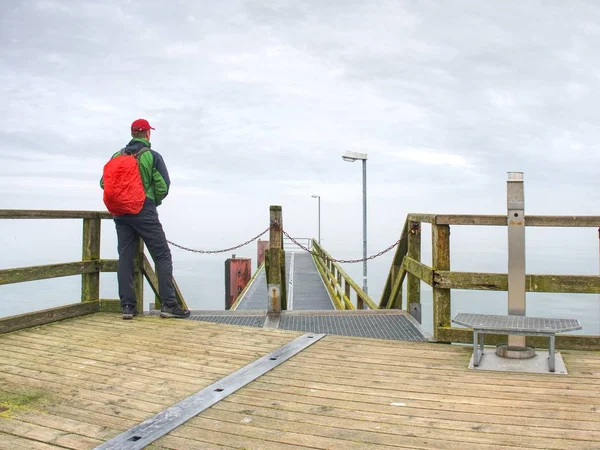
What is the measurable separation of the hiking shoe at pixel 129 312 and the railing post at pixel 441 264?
3.48 metres

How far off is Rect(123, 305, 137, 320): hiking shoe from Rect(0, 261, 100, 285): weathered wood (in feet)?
2.04

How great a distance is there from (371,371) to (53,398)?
2.21 meters

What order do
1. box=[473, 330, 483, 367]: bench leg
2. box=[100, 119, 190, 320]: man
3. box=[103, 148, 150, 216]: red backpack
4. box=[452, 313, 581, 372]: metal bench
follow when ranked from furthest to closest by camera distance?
box=[100, 119, 190, 320]: man → box=[103, 148, 150, 216]: red backpack → box=[473, 330, 483, 367]: bench leg → box=[452, 313, 581, 372]: metal bench

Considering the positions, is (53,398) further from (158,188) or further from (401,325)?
(401,325)

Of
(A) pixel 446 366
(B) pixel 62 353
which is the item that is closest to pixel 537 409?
(A) pixel 446 366

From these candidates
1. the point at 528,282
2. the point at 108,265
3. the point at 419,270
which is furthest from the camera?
the point at 108,265

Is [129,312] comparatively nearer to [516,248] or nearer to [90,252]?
[90,252]

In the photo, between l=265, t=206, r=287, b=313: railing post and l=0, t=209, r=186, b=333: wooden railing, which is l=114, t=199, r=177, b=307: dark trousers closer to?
l=0, t=209, r=186, b=333: wooden railing

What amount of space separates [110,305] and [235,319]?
Answer: 1583 mm

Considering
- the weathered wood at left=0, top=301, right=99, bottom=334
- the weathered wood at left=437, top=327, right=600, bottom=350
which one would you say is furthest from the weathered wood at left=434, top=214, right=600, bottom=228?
the weathered wood at left=0, top=301, right=99, bottom=334

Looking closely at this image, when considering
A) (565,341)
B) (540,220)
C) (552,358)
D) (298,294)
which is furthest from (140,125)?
(298,294)

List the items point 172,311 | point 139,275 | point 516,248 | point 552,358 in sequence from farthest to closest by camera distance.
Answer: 1. point 139,275
2. point 172,311
3. point 516,248
4. point 552,358

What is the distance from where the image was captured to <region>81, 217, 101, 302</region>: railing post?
6316mm

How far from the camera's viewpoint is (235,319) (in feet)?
21.4
